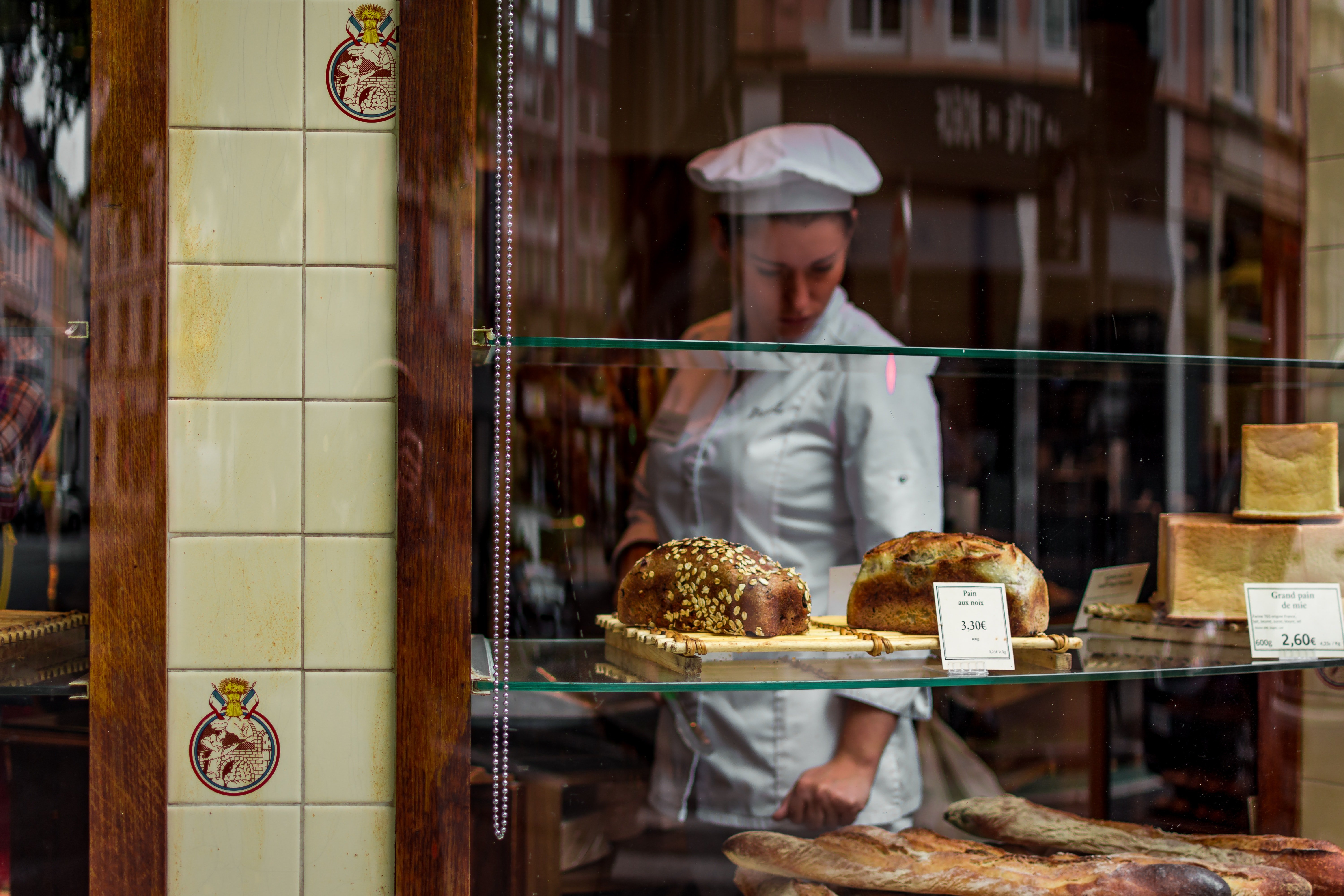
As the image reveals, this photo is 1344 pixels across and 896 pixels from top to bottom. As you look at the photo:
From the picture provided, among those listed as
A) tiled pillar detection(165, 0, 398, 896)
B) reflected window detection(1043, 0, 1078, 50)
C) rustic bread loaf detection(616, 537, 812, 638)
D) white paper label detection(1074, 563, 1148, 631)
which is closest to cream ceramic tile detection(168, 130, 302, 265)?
tiled pillar detection(165, 0, 398, 896)

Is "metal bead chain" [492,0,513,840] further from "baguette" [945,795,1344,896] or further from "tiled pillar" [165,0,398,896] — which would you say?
"baguette" [945,795,1344,896]

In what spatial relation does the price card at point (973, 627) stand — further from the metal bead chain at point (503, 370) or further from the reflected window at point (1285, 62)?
the reflected window at point (1285, 62)

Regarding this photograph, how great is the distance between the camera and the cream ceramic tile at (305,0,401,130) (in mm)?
1008

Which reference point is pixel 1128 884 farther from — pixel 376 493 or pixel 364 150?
pixel 364 150

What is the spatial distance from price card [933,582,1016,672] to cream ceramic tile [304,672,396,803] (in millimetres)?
612

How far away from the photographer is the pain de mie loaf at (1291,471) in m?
1.32

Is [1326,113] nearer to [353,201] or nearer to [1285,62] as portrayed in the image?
[1285,62]

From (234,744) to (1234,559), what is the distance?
1.28 meters

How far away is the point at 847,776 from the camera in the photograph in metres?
1.68

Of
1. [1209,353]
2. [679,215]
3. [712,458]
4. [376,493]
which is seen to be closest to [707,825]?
[712,458]

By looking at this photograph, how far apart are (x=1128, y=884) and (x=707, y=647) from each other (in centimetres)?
A: 58

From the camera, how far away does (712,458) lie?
1.86 m

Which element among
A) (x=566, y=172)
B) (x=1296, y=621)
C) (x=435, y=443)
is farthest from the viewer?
(x=566, y=172)

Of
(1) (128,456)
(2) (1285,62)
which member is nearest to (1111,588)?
(2) (1285,62)
